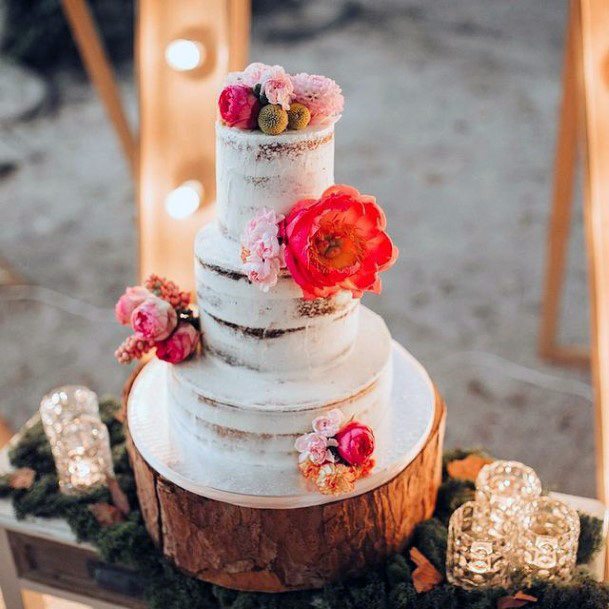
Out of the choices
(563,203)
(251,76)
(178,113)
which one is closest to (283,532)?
(251,76)

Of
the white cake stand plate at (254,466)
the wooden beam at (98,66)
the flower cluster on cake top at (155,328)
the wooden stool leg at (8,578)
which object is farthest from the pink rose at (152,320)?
the wooden beam at (98,66)

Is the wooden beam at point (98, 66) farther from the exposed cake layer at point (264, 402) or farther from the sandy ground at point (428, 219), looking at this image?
the exposed cake layer at point (264, 402)

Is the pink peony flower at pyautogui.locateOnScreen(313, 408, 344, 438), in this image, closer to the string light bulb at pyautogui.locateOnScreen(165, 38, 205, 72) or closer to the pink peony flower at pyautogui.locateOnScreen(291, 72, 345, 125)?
the pink peony flower at pyautogui.locateOnScreen(291, 72, 345, 125)

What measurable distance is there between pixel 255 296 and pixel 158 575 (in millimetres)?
470

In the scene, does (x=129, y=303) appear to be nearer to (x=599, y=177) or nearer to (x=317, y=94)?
(x=317, y=94)

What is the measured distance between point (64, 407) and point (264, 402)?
0.47 m

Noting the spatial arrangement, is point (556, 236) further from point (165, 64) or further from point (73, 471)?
point (73, 471)

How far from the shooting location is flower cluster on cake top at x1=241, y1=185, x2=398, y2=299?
3.47 feet

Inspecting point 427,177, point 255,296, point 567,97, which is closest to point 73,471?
point 255,296

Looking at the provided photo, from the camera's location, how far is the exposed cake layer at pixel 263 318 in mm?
1142

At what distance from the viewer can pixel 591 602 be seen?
3.78 feet

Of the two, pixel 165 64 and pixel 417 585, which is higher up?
pixel 165 64

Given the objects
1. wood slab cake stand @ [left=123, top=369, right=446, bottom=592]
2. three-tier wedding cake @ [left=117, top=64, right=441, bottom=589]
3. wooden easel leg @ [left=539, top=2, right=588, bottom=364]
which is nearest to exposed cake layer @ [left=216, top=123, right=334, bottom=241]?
three-tier wedding cake @ [left=117, top=64, right=441, bottom=589]

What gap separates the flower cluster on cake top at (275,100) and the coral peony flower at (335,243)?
102mm
